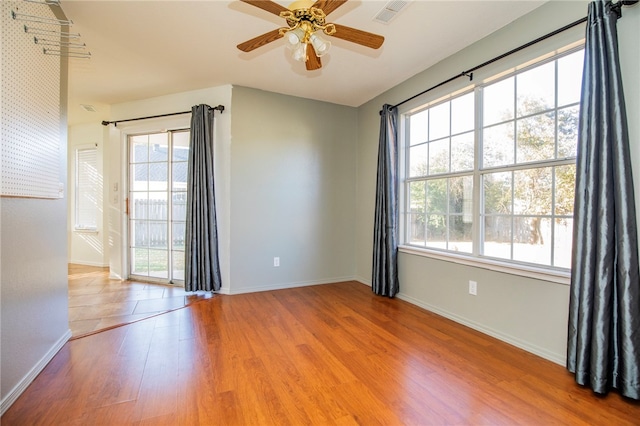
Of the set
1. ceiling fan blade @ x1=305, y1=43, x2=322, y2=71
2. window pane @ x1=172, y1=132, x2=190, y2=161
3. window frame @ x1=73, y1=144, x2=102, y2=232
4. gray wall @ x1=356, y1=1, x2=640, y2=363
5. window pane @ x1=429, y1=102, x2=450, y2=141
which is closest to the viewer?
gray wall @ x1=356, y1=1, x2=640, y2=363

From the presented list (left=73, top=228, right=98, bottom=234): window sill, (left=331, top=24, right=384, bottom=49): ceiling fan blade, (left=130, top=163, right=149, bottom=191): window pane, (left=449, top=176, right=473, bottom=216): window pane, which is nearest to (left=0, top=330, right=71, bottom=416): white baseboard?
(left=130, top=163, right=149, bottom=191): window pane

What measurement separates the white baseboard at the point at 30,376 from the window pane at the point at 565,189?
3651 millimetres

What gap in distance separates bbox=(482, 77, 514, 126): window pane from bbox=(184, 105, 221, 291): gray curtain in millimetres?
3040

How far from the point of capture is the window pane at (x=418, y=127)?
3.36m

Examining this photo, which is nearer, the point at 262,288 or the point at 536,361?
the point at 536,361

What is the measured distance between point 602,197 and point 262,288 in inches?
134

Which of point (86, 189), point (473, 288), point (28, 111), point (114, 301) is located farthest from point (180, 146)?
point (473, 288)

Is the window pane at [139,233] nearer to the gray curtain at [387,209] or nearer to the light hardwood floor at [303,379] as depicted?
the light hardwood floor at [303,379]

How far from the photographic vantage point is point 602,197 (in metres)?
1.73

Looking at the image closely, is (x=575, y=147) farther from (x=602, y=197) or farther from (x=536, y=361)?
(x=536, y=361)

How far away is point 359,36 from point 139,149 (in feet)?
12.3

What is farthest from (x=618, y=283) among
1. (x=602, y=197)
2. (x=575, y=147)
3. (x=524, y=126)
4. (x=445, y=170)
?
(x=445, y=170)

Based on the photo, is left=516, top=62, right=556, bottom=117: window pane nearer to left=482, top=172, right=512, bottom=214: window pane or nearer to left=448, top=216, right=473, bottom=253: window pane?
left=482, top=172, right=512, bottom=214: window pane

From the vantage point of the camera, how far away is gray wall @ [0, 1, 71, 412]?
1.59m
